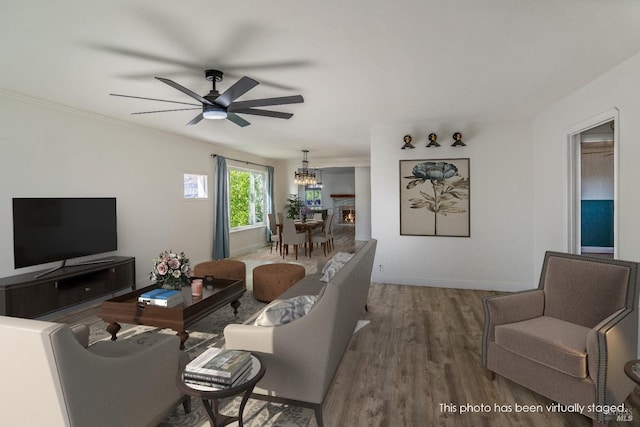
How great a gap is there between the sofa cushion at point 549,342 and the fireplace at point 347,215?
36.9ft

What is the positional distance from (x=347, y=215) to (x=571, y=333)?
1166 centimetres

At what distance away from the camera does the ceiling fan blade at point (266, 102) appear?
2.66 meters

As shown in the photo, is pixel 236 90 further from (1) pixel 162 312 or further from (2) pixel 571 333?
(2) pixel 571 333

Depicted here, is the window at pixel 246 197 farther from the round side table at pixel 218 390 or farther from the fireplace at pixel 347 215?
the round side table at pixel 218 390

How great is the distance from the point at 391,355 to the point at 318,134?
405 cm

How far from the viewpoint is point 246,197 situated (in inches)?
330

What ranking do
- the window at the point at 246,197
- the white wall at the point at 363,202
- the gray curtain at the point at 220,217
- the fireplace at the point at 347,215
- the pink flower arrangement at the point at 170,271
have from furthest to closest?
1. the fireplace at the point at 347,215
2. the white wall at the point at 363,202
3. the window at the point at 246,197
4. the gray curtain at the point at 220,217
5. the pink flower arrangement at the point at 170,271

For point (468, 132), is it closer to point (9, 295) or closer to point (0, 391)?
point (0, 391)

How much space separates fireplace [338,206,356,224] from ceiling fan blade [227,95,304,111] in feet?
35.6

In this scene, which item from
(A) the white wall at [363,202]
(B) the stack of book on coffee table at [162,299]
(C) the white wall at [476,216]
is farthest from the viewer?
(A) the white wall at [363,202]

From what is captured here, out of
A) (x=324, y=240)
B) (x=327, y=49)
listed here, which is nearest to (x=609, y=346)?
(x=327, y=49)

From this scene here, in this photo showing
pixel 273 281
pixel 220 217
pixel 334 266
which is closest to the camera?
pixel 334 266

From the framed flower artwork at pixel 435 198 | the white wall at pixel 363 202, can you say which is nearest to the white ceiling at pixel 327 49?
the framed flower artwork at pixel 435 198

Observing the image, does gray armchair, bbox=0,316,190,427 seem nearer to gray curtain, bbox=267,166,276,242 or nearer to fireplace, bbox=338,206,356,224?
gray curtain, bbox=267,166,276,242
